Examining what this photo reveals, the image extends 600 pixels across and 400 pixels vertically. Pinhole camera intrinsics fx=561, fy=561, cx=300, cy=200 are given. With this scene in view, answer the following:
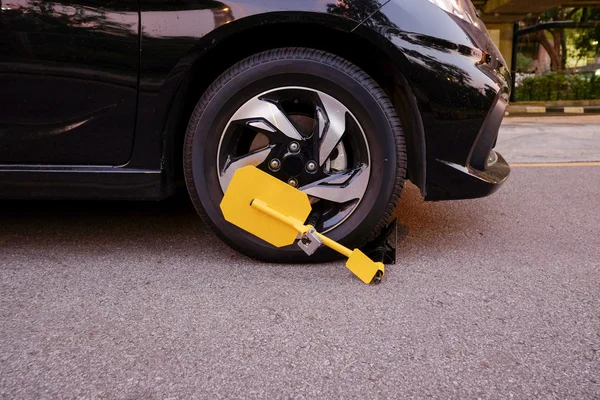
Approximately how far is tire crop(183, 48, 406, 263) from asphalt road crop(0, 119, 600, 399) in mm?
153

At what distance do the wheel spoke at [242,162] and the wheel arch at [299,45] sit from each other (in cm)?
22

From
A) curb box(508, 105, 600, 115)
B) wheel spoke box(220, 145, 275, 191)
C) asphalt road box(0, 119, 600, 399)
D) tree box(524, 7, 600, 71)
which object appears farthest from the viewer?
tree box(524, 7, 600, 71)

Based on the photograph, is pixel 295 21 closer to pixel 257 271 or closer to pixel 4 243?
pixel 257 271

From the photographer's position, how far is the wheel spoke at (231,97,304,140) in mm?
1986

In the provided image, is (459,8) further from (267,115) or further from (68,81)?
(68,81)

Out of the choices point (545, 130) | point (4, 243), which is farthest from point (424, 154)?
point (545, 130)

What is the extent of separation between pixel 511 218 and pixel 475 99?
39.9 inches

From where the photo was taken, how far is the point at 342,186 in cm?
203

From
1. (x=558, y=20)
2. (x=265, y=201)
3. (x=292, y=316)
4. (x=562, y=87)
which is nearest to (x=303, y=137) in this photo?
(x=265, y=201)

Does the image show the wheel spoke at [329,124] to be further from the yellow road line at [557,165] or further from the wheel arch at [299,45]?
the yellow road line at [557,165]

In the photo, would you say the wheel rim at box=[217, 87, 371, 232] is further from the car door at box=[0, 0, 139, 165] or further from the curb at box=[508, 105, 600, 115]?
the curb at box=[508, 105, 600, 115]

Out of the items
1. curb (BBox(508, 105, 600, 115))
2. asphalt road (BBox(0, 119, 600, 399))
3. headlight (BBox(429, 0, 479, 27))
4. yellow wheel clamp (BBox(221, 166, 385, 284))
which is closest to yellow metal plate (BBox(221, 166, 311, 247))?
yellow wheel clamp (BBox(221, 166, 385, 284))

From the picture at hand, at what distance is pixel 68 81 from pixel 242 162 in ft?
2.18

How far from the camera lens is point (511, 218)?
9.08ft
